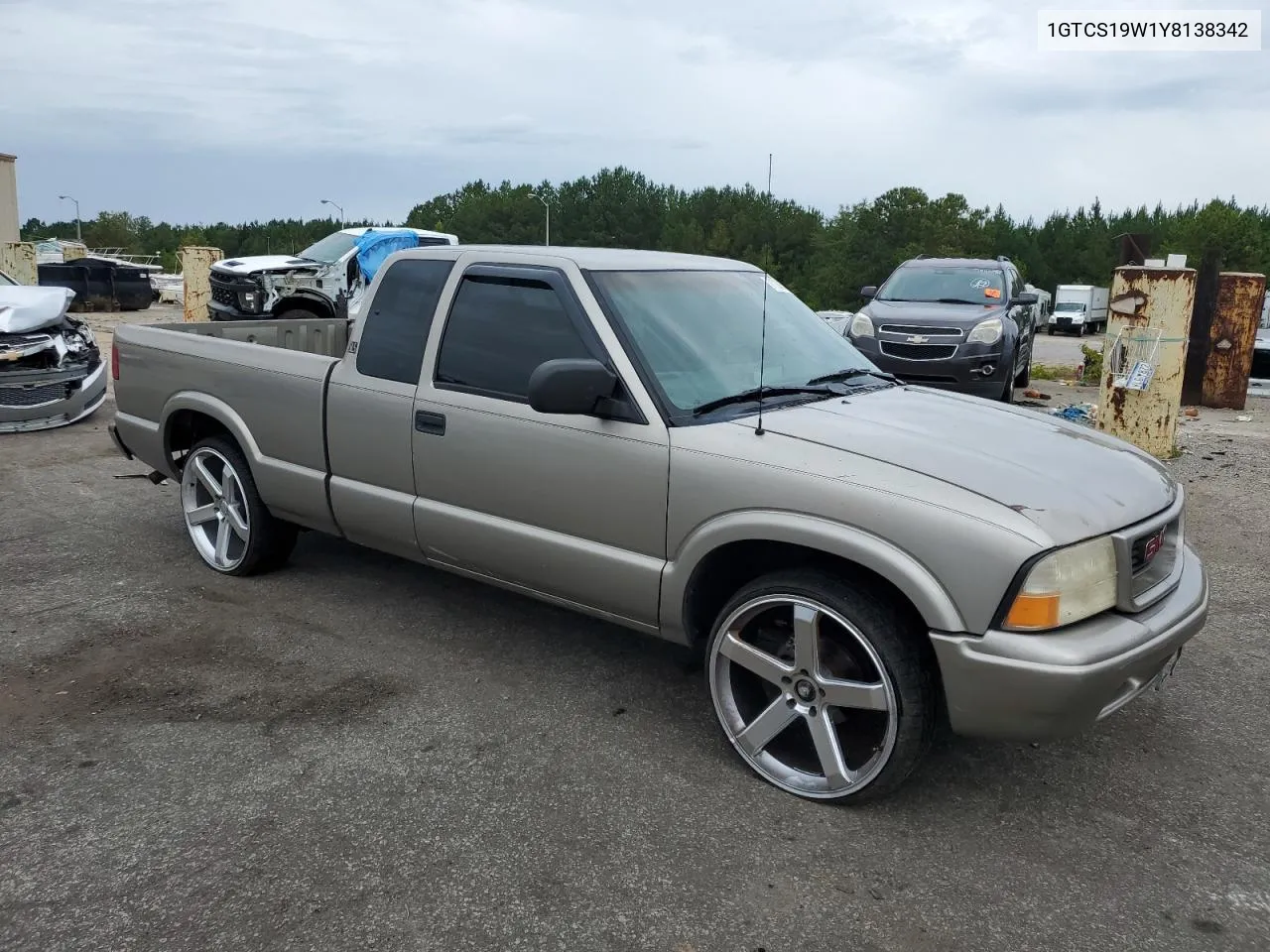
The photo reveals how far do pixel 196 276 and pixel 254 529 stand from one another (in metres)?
15.6

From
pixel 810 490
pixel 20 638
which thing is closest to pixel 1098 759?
pixel 810 490

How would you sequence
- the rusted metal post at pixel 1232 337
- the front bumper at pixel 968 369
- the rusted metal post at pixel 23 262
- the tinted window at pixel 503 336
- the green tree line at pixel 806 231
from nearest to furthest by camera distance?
the tinted window at pixel 503 336 < the front bumper at pixel 968 369 < the rusted metal post at pixel 1232 337 < the rusted metal post at pixel 23 262 < the green tree line at pixel 806 231

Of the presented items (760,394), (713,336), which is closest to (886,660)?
(760,394)

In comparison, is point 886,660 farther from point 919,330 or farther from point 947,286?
point 947,286

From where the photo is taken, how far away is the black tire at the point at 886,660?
303 centimetres

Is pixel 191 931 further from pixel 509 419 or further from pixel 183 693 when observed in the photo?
pixel 509 419

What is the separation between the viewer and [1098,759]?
11.7 ft

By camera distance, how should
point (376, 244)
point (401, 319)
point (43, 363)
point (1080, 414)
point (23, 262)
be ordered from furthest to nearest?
point (23, 262) < point (376, 244) < point (1080, 414) < point (43, 363) < point (401, 319)

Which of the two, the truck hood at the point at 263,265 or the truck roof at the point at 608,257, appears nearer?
the truck roof at the point at 608,257

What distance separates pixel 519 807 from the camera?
3186mm

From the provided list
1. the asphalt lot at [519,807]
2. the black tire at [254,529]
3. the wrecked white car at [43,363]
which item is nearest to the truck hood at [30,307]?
the wrecked white car at [43,363]

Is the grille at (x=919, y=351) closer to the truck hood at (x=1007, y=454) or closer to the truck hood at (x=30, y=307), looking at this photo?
the truck hood at (x=1007, y=454)

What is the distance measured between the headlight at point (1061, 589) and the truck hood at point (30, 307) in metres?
9.22

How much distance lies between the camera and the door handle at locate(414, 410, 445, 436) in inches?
164
